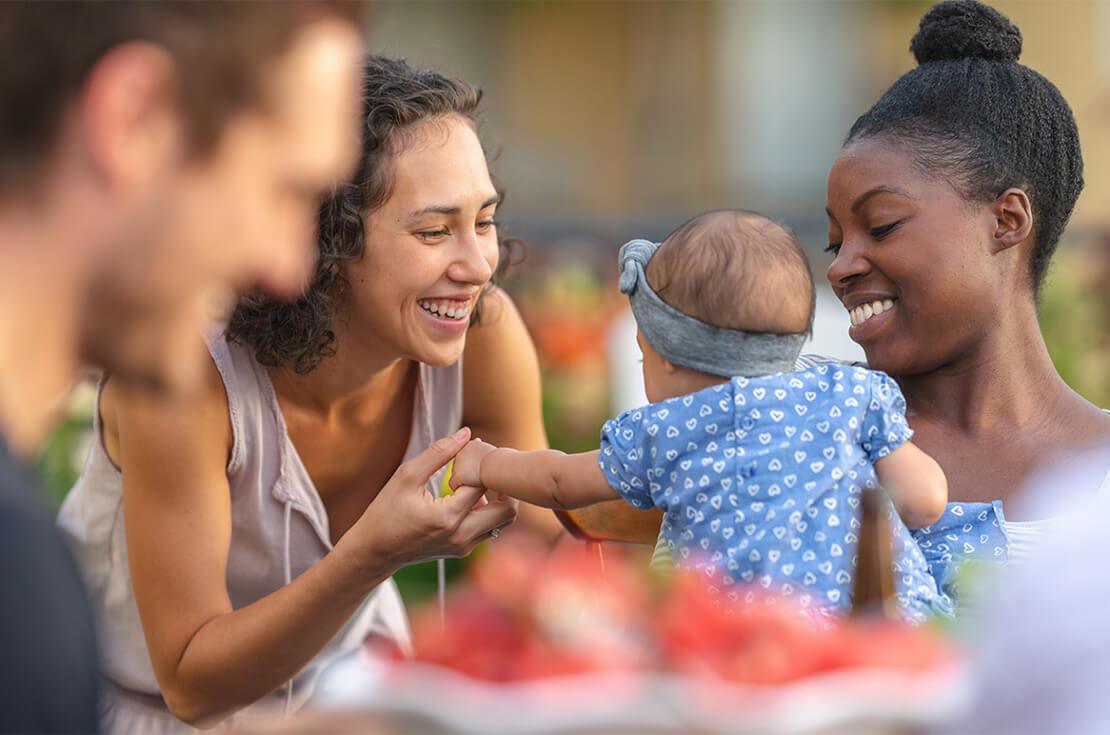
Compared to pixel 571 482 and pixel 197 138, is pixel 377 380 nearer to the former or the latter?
pixel 571 482

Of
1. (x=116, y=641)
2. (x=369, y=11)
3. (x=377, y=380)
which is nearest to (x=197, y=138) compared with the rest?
(x=369, y=11)

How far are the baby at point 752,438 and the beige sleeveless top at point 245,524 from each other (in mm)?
852

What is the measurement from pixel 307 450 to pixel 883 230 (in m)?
1.30

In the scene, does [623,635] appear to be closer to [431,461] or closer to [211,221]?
[211,221]

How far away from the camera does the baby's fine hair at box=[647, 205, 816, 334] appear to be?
2.05 m

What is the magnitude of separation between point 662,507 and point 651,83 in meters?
12.3

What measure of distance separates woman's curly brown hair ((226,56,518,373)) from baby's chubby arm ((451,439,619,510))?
50 centimetres

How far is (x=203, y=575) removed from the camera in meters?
2.58

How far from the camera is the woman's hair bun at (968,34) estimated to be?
269cm

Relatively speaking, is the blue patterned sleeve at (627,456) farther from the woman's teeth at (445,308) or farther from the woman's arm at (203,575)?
the woman's teeth at (445,308)

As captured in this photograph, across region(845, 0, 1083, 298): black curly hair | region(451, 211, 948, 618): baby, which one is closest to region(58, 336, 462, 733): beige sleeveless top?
region(451, 211, 948, 618): baby

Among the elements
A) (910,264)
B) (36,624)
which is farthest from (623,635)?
(910,264)

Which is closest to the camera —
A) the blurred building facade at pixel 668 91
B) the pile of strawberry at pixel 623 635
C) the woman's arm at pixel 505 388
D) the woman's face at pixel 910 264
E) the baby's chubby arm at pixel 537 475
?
the pile of strawberry at pixel 623 635

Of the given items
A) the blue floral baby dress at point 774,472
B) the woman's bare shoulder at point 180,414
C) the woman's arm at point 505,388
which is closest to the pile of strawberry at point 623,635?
the blue floral baby dress at point 774,472
